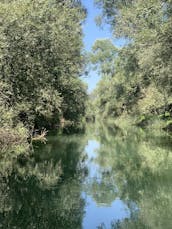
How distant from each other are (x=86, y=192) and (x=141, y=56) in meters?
17.1

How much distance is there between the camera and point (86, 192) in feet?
45.4

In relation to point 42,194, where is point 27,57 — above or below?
above

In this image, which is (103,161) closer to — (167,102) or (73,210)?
(73,210)

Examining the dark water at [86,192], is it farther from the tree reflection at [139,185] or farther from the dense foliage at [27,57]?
the dense foliage at [27,57]


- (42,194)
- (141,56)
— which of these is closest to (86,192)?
(42,194)

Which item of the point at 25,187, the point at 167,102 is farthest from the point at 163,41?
the point at 167,102

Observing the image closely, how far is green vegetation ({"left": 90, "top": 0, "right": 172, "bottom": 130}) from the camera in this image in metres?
23.0

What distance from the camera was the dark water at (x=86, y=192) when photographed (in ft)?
34.2

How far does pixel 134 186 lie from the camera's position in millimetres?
14672

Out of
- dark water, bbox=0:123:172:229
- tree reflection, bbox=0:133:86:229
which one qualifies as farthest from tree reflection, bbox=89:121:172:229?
tree reflection, bbox=0:133:86:229

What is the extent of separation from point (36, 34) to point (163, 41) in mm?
7186

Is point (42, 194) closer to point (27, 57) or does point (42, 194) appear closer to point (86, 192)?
point (86, 192)

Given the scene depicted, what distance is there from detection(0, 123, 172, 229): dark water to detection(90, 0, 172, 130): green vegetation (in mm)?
6478

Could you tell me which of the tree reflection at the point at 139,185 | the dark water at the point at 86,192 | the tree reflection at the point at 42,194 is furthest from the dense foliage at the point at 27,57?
the tree reflection at the point at 139,185
